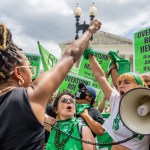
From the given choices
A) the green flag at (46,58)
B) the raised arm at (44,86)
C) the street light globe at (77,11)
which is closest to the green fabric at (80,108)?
the raised arm at (44,86)

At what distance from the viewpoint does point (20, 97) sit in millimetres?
1438

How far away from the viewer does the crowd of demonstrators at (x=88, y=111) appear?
3414 millimetres

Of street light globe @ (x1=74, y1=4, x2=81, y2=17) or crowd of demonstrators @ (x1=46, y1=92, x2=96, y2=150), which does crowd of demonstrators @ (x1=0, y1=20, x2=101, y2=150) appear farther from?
street light globe @ (x1=74, y1=4, x2=81, y2=17)

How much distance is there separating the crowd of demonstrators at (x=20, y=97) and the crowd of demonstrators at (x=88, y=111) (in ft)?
6.27

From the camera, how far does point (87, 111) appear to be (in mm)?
3588

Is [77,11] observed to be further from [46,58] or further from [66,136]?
[66,136]

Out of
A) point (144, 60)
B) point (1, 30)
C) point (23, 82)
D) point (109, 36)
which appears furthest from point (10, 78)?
point (109, 36)

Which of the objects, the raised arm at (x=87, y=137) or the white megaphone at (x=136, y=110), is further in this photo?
the raised arm at (x=87, y=137)

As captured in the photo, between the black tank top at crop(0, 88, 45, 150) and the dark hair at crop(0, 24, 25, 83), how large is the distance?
5.3 inches

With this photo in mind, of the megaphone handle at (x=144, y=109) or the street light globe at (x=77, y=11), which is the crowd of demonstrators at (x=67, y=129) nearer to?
the megaphone handle at (x=144, y=109)

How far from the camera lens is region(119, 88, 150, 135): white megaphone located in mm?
2672

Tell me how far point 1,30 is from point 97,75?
2.04 meters

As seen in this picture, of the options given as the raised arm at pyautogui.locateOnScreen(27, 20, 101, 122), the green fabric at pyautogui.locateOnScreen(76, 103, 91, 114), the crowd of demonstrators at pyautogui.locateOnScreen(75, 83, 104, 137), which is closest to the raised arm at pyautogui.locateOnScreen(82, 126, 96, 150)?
the crowd of demonstrators at pyautogui.locateOnScreen(75, 83, 104, 137)

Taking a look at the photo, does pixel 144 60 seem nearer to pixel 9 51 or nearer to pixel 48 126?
pixel 48 126
